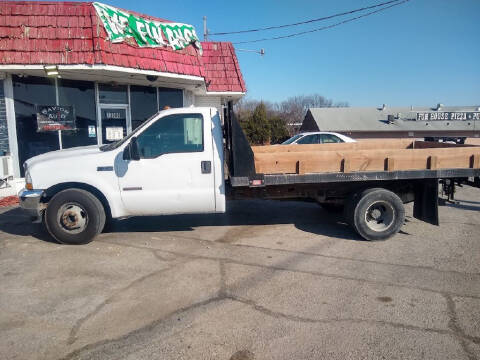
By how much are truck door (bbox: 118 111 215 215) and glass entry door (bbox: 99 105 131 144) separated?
5.62 metres

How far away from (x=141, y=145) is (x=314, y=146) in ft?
12.4

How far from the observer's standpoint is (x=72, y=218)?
532 cm

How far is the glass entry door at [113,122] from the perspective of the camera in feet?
33.6

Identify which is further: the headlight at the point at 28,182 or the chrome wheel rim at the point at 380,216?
the chrome wheel rim at the point at 380,216

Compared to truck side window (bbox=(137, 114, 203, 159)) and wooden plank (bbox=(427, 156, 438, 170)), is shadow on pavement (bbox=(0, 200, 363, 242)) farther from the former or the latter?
truck side window (bbox=(137, 114, 203, 159))

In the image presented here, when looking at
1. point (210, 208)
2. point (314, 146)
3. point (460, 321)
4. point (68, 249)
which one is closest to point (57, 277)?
point (68, 249)

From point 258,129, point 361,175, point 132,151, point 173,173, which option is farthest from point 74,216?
point 258,129

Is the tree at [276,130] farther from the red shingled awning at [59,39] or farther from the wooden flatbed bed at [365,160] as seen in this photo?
the wooden flatbed bed at [365,160]

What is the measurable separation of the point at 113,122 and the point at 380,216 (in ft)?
26.2

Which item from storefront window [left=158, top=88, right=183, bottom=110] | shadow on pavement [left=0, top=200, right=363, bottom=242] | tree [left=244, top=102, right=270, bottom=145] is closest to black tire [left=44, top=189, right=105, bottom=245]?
shadow on pavement [left=0, top=200, right=363, bottom=242]

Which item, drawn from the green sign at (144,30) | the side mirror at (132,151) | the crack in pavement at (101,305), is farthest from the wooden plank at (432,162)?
the green sign at (144,30)

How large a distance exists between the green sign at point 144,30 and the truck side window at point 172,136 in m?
4.91

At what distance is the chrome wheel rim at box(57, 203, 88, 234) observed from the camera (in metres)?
5.28

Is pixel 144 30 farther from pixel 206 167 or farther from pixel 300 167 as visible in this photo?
pixel 300 167
